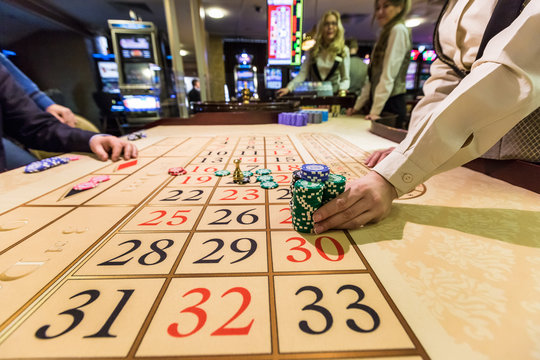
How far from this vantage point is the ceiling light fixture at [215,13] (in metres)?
7.53

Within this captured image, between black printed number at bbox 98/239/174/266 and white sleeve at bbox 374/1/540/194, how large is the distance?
0.77 meters

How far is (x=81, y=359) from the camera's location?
1.48ft

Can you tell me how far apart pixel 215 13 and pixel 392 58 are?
6725mm

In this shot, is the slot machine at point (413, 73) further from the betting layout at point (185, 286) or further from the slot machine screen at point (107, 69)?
the betting layout at point (185, 286)

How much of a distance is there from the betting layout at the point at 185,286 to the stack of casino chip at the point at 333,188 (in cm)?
13

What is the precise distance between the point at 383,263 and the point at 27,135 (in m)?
2.68

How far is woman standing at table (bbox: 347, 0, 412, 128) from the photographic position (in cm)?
307

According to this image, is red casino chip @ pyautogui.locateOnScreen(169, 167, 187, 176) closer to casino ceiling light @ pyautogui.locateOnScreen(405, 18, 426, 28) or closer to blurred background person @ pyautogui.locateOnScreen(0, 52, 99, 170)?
blurred background person @ pyautogui.locateOnScreen(0, 52, 99, 170)

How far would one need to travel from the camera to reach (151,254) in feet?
2.44

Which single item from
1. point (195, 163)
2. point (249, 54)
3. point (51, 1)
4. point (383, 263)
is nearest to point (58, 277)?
point (383, 263)

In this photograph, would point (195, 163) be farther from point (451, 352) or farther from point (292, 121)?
point (292, 121)

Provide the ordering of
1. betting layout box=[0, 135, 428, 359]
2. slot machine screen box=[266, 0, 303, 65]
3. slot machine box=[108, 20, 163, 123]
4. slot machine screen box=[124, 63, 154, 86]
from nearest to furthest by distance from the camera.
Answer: betting layout box=[0, 135, 428, 359] → slot machine screen box=[266, 0, 303, 65] → slot machine box=[108, 20, 163, 123] → slot machine screen box=[124, 63, 154, 86]

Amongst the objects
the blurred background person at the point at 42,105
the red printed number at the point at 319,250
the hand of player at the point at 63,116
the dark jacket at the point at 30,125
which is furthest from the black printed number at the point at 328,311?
the hand of player at the point at 63,116

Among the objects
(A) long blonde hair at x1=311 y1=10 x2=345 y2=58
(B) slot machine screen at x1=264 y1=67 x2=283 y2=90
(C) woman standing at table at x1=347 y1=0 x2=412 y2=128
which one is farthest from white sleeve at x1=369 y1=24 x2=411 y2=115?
(B) slot machine screen at x1=264 y1=67 x2=283 y2=90
